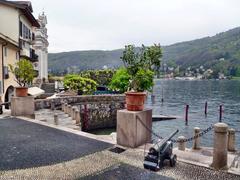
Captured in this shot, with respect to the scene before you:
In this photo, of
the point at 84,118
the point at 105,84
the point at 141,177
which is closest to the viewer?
Answer: the point at 141,177

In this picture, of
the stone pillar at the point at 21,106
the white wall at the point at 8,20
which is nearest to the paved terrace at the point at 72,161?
the stone pillar at the point at 21,106

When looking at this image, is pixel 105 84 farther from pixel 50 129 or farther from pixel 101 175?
pixel 101 175

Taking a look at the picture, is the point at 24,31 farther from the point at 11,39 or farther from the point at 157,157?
the point at 157,157

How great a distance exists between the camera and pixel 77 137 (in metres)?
12.9

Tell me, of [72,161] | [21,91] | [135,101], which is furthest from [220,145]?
[21,91]

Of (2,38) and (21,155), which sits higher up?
(2,38)

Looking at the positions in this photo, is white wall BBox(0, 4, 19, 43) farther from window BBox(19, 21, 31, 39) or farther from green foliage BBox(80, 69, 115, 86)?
green foliage BBox(80, 69, 115, 86)

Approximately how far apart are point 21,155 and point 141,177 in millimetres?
4789

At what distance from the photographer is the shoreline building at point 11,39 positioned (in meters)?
30.9

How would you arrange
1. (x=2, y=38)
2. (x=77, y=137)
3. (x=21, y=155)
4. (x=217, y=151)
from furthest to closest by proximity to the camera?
1. (x=2, y=38)
2. (x=77, y=137)
3. (x=21, y=155)
4. (x=217, y=151)

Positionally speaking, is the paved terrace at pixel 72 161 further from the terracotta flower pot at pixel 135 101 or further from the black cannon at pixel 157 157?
the terracotta flower pot at pixel 135 101

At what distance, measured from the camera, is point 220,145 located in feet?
28.8

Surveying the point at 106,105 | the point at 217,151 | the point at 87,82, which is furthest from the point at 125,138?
the point at 87,82

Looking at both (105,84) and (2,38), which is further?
(105,84)
